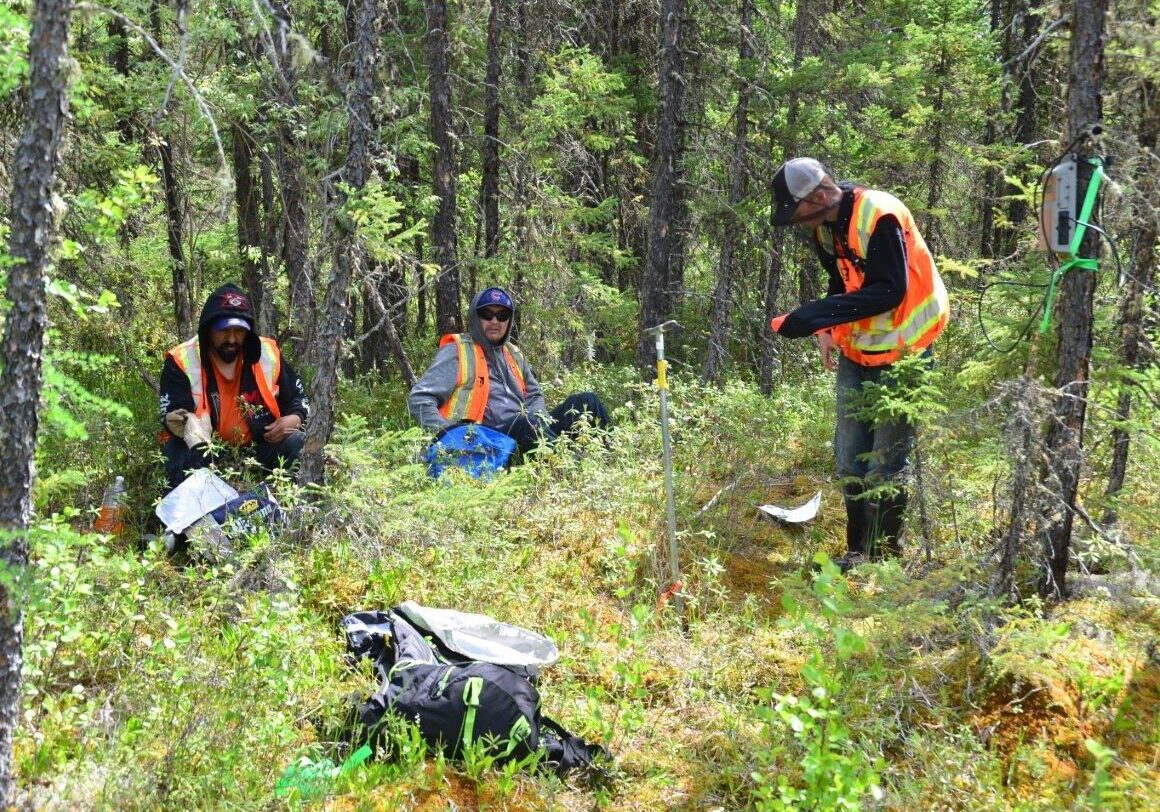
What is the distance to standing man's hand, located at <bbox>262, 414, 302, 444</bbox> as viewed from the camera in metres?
6.85

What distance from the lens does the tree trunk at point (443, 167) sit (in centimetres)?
882

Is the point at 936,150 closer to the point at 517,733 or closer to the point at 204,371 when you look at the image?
the point at 204,371

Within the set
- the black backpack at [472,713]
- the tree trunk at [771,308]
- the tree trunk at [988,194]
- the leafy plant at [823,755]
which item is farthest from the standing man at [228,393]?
the tree trunk at [988,194]

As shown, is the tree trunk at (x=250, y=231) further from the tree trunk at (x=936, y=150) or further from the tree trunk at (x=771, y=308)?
the tree trunk at (x=936, y=150)

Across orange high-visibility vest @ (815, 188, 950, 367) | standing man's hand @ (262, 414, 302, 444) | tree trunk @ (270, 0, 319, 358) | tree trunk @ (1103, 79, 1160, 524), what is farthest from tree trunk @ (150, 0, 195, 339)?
tree trunk @ (1103, 79, 1160, 524)

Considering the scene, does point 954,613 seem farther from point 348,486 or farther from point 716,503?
point 348,486

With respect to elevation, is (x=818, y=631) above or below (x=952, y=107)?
below

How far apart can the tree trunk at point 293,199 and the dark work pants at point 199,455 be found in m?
0.82

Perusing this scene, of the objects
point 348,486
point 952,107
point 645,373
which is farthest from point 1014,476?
point 952,107

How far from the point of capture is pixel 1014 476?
4.02m

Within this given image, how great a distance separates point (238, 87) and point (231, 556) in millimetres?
5548

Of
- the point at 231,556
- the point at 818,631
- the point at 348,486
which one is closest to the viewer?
the point at 818,631

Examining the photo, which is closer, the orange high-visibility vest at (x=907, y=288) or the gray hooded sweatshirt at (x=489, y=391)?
the orange high-visibility vest at (x=907, y=288)

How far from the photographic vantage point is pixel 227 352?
22.1ft
